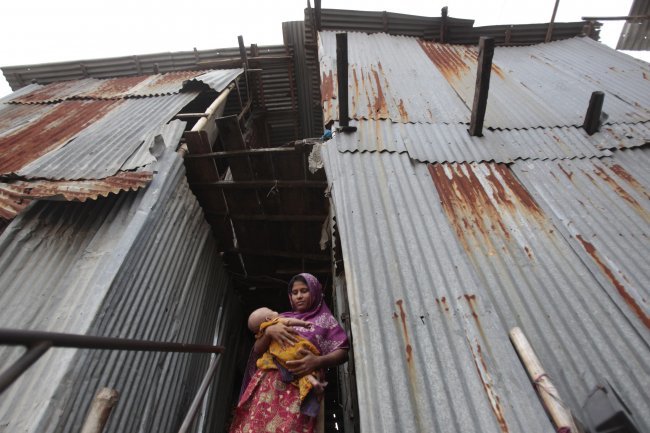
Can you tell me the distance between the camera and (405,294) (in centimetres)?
216

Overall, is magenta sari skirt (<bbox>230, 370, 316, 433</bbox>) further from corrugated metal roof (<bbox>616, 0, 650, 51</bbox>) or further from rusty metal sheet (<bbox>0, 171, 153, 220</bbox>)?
corrugated metal roof (<bbox>616, 0, 650, 51</bbox>)

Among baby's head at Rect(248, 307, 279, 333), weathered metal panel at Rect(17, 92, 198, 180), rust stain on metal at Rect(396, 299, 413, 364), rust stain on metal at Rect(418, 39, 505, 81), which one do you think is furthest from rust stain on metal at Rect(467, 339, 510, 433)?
rust stain on metal at Rect(418, 39, 505, 81)

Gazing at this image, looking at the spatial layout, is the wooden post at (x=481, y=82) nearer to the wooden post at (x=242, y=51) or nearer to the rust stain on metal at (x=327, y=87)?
the rust stain on metal at (x=327, y=87)

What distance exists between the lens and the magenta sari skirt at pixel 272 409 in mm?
2234

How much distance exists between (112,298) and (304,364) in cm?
183

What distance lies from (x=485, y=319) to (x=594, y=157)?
2724mm

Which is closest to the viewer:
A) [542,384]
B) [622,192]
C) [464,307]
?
[542,384]

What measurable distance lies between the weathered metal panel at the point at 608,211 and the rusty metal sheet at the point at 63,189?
420cm

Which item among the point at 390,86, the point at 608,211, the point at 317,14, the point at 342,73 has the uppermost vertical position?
the point at 317,14

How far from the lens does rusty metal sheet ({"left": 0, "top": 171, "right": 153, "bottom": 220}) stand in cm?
307

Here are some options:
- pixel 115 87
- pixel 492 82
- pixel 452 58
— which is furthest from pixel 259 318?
pixel 115 87

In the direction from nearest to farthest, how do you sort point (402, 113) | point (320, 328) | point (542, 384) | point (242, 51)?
point (542, 384)
point (320, 328)
point (402, 113)
point (242, 51)

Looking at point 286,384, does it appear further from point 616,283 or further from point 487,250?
point 616,283

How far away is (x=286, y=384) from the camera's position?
7.75 feet
